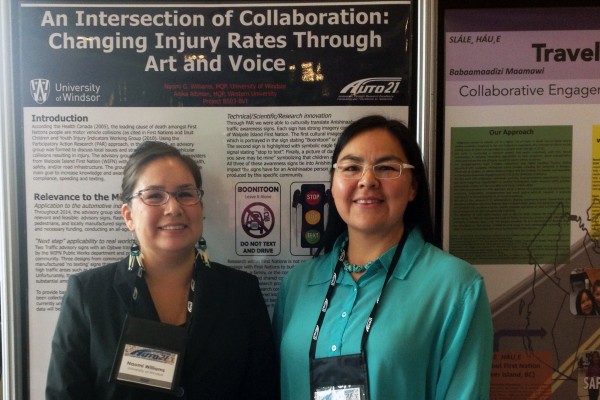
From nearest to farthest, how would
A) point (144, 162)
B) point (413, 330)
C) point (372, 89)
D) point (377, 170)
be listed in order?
1. point (413, 330)
2. point (377, 170)
3. point (144, 162)
4. point (372, 89)

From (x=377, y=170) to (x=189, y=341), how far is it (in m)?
0.82

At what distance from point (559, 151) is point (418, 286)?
2.86 ft

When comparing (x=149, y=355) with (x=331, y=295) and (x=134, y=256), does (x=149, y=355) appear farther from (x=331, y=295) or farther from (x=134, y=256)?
(x=331, y=295)

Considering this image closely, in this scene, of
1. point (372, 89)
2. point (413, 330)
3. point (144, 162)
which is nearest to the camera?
point (413, 330)

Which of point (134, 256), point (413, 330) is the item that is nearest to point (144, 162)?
point (134, 256)

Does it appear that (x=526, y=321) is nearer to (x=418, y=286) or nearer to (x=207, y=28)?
(x=418, y=286)

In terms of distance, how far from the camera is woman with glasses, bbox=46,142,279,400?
1722 mm

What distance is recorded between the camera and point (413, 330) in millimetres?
1552

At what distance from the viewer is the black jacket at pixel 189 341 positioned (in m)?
1.72

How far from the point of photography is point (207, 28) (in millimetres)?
2074

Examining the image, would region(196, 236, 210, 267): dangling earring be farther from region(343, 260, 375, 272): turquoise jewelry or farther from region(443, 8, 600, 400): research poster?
region(443, 8, 600, 400): research poster

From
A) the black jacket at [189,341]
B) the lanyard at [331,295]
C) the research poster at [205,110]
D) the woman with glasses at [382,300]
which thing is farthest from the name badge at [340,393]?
the research poster at [205,110]

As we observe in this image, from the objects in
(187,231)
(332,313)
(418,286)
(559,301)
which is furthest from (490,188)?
(187,231)

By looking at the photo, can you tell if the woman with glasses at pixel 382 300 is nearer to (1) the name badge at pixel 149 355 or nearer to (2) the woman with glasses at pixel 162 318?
(2) the woman with glasses at pixel 162 318
